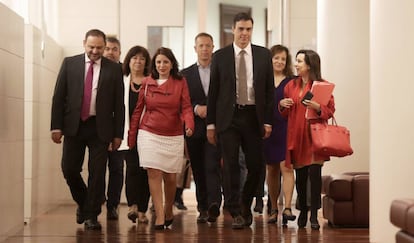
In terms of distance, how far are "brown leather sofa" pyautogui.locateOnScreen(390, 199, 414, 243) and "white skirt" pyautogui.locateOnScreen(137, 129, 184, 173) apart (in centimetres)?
269

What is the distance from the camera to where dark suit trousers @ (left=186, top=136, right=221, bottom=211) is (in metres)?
7.59

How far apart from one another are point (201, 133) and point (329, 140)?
1325 mm

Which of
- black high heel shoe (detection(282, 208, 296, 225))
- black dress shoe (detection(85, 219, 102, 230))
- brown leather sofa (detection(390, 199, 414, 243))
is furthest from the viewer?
black high heel shoe (detection(282, 208, 296, 225))

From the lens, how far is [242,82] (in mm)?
7055

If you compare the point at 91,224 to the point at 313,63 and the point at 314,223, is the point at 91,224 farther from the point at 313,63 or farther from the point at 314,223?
the point at 313,63

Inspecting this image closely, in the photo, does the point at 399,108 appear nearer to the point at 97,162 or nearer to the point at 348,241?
A: the point at 348,241

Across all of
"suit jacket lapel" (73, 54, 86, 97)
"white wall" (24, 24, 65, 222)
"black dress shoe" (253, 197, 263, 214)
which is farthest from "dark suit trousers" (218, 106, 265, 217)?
"white wall" (24, 24, 65, 222)

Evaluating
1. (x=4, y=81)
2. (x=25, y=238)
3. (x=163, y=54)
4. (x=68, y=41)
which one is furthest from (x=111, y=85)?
(x=68, y=41)

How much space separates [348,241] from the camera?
6.28 meters

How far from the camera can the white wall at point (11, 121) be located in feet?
21.1

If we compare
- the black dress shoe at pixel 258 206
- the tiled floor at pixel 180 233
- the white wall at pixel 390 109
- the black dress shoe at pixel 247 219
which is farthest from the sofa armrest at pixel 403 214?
the black dress shoe at pixel 258 206

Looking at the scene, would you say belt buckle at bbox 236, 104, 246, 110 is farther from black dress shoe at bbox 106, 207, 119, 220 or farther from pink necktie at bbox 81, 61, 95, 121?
black dress shoe at bbox 106, 207, 119, 220

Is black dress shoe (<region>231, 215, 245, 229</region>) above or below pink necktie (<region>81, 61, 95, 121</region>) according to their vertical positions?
below

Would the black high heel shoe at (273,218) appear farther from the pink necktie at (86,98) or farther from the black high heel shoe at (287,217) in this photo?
the pink necktie at (86,98)
